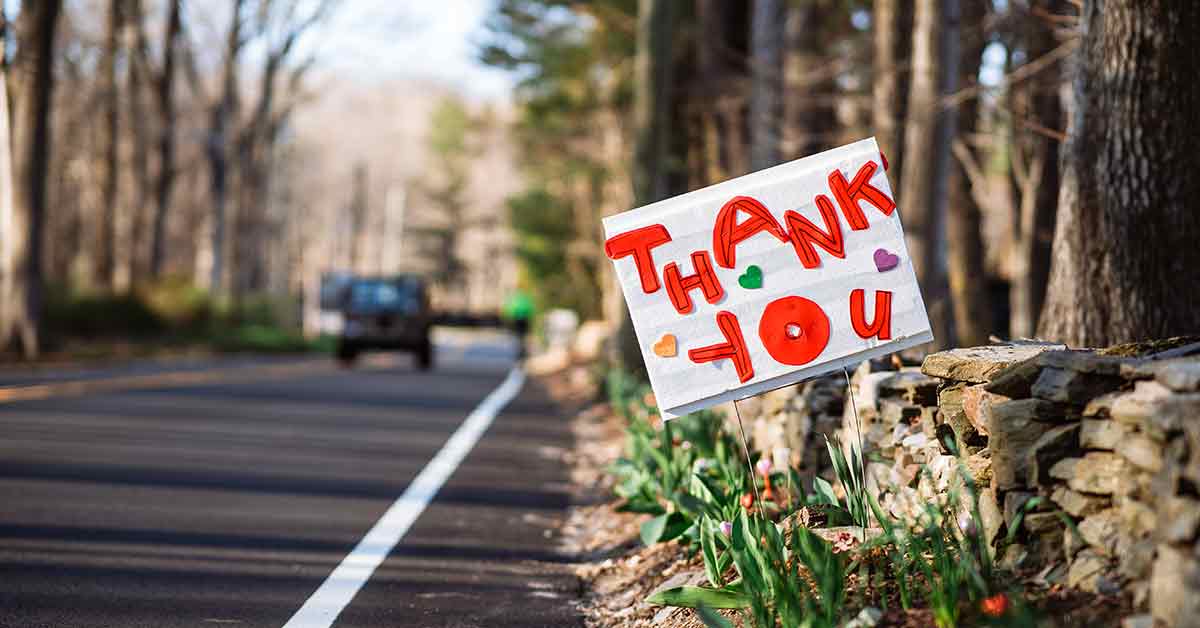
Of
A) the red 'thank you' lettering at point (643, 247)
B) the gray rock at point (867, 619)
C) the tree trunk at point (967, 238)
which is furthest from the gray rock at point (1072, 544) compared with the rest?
the tree trunk at point (967, 238)

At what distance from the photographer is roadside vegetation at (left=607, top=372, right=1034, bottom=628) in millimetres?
4961

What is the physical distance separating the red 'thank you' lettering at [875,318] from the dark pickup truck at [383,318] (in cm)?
2683

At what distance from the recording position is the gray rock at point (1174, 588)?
12.6ft

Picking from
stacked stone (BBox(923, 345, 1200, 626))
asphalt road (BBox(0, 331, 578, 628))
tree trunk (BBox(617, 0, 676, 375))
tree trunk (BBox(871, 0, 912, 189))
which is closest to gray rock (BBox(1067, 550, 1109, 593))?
stacked stone (BBox(923, 345, 1200, 626))

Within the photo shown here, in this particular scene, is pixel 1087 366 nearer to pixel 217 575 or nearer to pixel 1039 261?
pixel 217 575

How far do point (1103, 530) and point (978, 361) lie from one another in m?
1.55

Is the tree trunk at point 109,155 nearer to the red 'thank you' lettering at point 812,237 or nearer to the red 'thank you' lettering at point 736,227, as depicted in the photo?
the red 'thank you' lettering at point 736,227

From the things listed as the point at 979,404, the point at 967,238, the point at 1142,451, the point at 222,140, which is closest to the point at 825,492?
the point at 979,404

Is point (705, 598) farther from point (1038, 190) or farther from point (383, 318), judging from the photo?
point (383, 318)

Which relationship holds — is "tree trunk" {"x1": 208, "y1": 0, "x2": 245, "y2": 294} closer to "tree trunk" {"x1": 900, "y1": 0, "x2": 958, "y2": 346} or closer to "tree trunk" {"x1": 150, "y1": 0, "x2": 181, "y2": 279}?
"tree trunk" {"x1": 150, "y1": 0, "x2": 181, "y2": 279}

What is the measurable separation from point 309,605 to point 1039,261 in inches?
593

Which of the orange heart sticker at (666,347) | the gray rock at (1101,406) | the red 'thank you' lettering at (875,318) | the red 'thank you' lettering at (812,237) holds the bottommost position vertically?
the gray rock at (1101,406)

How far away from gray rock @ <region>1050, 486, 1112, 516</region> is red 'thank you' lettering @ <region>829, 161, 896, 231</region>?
1.74m

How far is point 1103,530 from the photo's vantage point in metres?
4.77
